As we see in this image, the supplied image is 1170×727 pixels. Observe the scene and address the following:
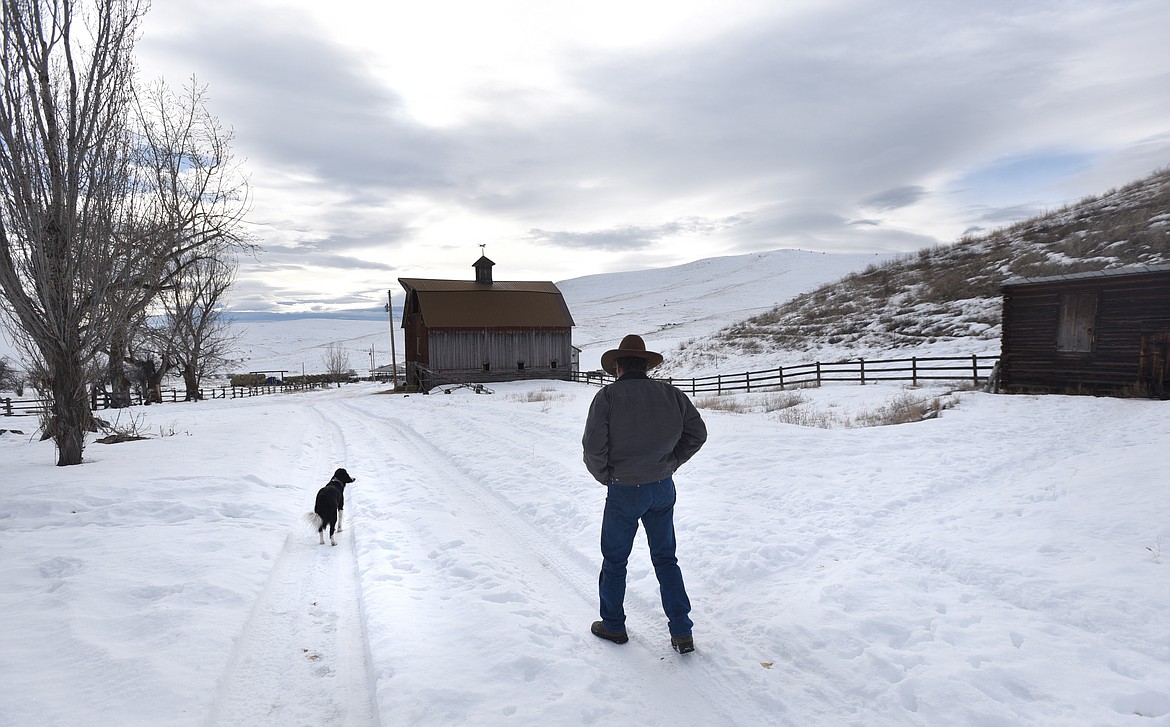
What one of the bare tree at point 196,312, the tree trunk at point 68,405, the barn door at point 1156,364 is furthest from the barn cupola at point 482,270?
the barn door at point 1156,364

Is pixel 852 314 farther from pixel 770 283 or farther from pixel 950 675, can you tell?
pixel 770 283

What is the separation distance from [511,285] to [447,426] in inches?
1024

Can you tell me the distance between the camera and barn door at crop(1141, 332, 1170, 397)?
45.5ft

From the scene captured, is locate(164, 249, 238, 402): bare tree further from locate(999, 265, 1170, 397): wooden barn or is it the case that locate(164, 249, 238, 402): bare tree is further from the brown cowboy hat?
locate(999, 265, 1170, 397): wooden barn

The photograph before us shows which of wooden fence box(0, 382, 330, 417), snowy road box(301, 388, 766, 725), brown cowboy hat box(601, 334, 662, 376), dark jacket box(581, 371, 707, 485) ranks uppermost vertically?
brown cowboy hat box(601, 334, 662, 376)

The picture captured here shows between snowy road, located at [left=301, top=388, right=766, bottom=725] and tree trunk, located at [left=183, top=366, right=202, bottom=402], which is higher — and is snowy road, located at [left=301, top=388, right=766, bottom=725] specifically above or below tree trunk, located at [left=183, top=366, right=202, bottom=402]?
below

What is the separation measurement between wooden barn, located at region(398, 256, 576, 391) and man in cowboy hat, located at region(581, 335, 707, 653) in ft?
106

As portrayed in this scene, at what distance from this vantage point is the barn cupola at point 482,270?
40438 millimetres

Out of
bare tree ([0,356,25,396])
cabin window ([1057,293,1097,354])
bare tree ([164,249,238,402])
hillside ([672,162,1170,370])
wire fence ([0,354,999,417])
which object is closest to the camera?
cabin window ([1057,293,1097,354])

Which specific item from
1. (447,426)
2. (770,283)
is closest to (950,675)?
(447,426)

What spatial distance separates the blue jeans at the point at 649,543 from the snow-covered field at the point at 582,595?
0.29 metres

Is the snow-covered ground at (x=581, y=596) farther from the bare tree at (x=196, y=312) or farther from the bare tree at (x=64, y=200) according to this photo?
the bare tree at (x=196, y=312)

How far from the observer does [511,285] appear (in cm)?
4172

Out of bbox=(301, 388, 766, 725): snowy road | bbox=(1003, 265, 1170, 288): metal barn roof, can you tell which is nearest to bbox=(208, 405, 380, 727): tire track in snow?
bbox=(301, 388, 766, 725): snowy road
